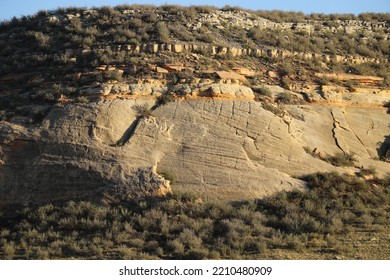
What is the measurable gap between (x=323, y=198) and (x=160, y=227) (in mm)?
4160

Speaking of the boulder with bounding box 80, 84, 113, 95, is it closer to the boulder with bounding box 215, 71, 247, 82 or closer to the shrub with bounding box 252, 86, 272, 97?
the boulder with bounding box 215, 71, 247, 82

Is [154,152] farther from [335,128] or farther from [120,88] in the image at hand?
[335,128]

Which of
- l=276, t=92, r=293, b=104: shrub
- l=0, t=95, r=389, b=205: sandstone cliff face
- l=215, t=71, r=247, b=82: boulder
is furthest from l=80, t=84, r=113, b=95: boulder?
l=276, t=92, r=293, b=104: shrub

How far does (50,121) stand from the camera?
14.0 m

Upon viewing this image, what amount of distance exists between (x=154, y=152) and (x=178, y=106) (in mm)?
1633

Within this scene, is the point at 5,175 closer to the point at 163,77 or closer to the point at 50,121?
the point at 50,121

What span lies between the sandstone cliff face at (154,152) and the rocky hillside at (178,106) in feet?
0.10

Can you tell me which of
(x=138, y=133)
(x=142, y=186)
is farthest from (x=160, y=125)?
(x=142, y=186)

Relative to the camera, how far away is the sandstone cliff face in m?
13.1

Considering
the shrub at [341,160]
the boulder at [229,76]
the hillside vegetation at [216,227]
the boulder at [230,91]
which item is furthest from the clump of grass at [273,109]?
the hillside vegetation at [216,227]

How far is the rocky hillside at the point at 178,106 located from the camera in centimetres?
1333

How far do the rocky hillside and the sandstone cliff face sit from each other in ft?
0.10

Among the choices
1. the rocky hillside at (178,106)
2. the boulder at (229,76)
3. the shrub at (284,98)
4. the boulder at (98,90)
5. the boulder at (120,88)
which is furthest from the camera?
the shrub at (284,98)

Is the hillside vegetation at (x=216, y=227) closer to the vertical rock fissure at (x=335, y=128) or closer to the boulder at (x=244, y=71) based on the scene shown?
the vertical rock fissure at (x=335, y=128)
